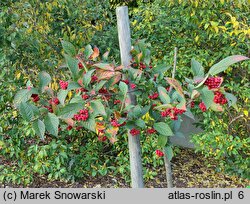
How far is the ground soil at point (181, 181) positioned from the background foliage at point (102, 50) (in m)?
0.08

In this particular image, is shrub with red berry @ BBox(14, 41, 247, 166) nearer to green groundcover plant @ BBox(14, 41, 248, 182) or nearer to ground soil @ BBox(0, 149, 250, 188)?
green groundcover plant @ BBox(14, 41, 248, 182)

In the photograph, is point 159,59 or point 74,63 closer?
point 74,63

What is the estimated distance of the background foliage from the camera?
298 centimetres

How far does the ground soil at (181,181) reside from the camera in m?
3.43

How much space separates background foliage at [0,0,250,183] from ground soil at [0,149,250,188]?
3.0 inches

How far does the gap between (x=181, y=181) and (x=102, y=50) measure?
134 centimetres

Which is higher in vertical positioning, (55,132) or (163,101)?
(163,101)

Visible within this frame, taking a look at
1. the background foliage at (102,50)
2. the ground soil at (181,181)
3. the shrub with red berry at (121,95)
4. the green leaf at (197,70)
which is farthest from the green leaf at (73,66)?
the ground soil at (181,181)

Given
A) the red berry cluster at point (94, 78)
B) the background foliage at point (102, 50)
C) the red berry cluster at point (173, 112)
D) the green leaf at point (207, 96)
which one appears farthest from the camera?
the background foliage at point (102, 50)

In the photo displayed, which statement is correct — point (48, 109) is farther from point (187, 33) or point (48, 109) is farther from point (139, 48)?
point (187, 33)

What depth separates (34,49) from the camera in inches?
115

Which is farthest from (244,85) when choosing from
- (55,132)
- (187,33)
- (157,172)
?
(55,132)

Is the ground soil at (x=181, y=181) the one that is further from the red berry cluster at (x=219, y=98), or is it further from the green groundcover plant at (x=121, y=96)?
the red berry cluster at (x=219, y=98)

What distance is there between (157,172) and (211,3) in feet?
5.09
